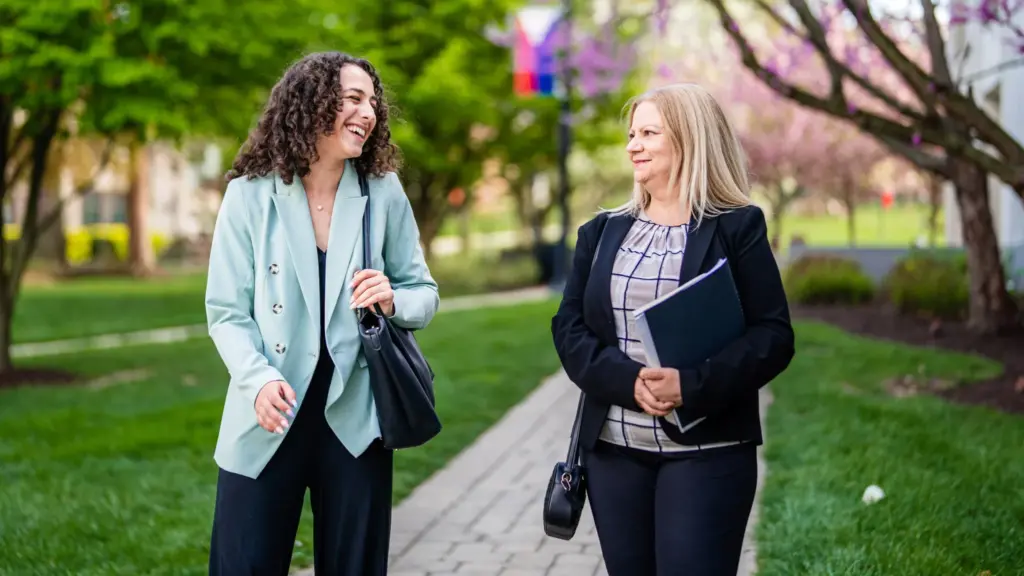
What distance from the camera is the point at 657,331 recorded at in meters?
3.03

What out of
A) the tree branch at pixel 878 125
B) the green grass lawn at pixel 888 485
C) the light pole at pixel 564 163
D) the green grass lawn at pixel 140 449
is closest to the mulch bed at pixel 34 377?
the green grass lawn at pixel 140 449

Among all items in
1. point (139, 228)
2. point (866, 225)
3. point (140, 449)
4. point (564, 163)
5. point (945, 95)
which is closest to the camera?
point (140, 449)

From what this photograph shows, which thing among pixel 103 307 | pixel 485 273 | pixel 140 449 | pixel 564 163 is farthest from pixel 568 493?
pixel 485 273

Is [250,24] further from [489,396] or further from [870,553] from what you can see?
[870,553]

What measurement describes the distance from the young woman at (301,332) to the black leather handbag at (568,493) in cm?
44

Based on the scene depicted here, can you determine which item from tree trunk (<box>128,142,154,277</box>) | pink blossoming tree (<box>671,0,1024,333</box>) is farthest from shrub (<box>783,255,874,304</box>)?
tree trunk (<box>128,142,154,277</box>)

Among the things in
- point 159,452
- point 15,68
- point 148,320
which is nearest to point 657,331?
point 159,452

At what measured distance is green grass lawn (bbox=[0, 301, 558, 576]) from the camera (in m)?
5.71

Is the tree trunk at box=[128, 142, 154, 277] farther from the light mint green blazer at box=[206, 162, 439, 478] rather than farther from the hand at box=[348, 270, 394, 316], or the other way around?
the hand at box=[348, 270, 394, 316]

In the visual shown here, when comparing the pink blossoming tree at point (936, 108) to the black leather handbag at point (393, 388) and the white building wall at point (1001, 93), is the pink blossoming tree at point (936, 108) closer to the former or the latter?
the white building wall at point (1001, 93)

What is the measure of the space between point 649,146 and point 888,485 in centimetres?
386

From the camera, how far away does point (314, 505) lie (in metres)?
3.36

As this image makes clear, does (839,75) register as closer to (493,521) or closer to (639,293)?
(493,521)

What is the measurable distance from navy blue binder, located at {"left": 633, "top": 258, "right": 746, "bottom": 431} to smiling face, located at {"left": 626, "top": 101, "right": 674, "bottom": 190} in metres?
0.32
